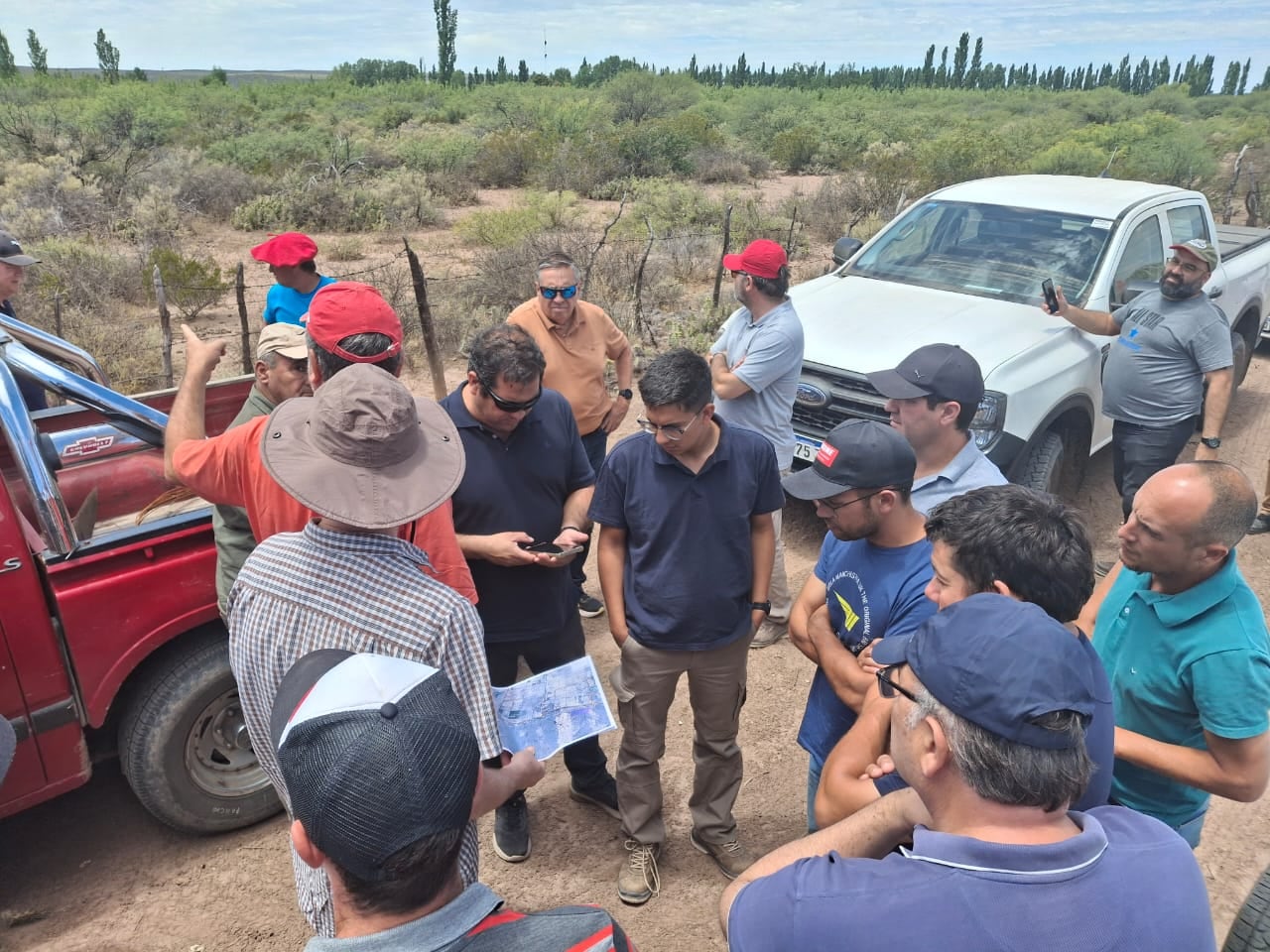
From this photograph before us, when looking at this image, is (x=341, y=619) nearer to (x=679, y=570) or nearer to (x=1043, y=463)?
(x=679, y=570)

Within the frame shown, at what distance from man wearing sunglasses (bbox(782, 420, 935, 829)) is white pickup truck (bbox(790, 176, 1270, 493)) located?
2538 mm

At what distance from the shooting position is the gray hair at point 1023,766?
128 centimetres

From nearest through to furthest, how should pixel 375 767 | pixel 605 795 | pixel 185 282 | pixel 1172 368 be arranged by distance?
pixel 375 767 < pixel 605 795 < pixel 1172 368 < pixel 185 282

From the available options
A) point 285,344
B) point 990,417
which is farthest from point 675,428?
point 990,417

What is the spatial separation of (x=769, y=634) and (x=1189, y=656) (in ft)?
9.23

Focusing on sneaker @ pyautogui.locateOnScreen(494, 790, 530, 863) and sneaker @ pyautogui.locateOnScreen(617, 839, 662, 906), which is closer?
sneaker @ pyautogui.locateOnScreen(617, 839, 662, 906)

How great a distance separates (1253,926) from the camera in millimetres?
2387

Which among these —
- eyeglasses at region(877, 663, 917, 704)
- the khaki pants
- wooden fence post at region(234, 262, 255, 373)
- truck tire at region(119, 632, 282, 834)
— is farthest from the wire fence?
eyeglasses at region(877, 663, 917, 704)

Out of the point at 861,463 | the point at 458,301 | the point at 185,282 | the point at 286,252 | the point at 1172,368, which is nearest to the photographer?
the point at 861,463

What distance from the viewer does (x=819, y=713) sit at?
2613 mm

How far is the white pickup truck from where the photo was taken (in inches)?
199

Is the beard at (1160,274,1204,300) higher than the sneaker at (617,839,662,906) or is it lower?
higher

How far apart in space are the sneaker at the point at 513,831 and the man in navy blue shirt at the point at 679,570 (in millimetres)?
402

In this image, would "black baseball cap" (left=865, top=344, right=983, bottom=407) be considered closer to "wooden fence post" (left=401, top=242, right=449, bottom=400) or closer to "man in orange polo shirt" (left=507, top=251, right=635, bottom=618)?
"man in orange polo shirt" (left=507, top=251, right=635, bottom=618)
